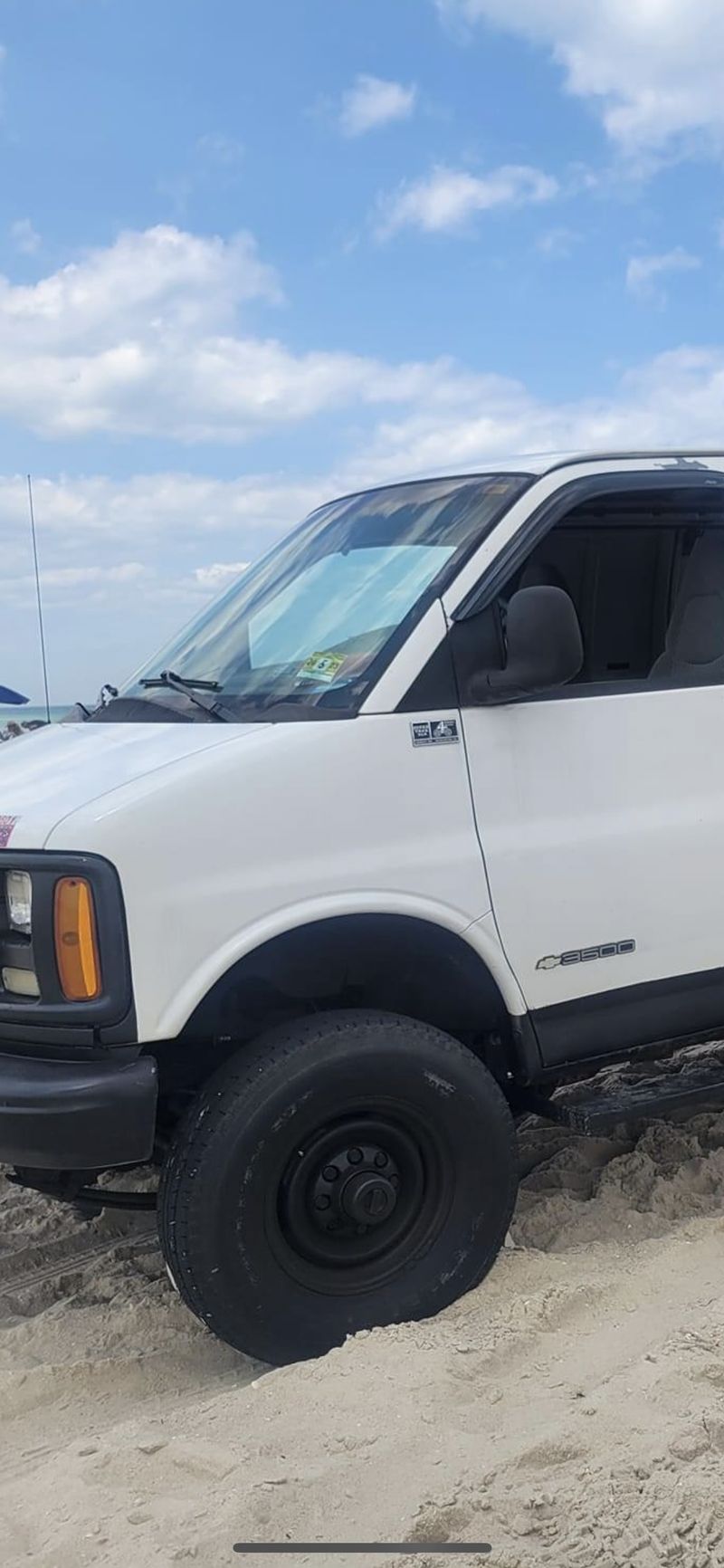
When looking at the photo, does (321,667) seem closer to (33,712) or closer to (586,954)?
(586,954)

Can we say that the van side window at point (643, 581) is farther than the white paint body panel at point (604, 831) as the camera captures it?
Yes

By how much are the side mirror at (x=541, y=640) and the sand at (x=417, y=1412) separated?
1.65 meters

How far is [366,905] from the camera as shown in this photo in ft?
10.5

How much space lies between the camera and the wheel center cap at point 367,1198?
3.19 meters

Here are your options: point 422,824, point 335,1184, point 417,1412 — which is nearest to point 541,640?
point 422,824

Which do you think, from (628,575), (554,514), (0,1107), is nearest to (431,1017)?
(0,1107)

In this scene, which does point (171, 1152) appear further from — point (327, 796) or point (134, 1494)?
point (327, 796)

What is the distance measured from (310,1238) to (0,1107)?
0.88m

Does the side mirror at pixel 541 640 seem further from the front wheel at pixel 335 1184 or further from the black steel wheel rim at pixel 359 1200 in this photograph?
the black steel wheel rim at pixel 359 1200

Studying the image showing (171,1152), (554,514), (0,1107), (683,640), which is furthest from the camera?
(683,640)

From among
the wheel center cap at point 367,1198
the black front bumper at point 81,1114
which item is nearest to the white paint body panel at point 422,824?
the black front bumper at point 81,1114

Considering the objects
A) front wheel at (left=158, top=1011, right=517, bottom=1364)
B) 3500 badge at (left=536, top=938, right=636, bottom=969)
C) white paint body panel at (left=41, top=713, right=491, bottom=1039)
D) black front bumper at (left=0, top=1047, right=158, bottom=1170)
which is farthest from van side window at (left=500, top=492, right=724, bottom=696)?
black front bumper at (left=0, top=1047, right=158, bottom=1170)

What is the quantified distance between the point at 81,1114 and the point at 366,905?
0.86 m

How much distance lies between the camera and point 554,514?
3.63 meters
